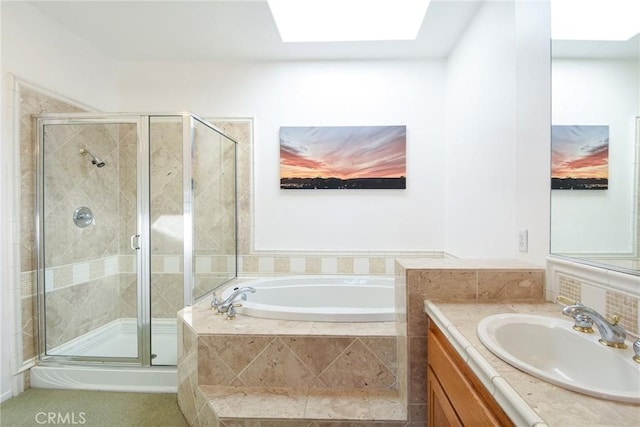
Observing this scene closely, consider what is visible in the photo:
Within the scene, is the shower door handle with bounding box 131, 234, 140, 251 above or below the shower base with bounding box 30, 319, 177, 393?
above

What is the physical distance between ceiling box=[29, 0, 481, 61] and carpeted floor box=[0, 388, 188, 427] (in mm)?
2595

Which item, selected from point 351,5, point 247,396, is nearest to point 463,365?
point 247,396

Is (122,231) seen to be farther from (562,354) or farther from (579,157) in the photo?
(579,157)

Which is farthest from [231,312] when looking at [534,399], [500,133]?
[500,133]

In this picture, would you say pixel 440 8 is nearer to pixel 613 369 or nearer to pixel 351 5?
pixel 351 5

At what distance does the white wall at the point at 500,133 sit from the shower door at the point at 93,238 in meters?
2.34

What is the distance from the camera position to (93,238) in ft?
7.82

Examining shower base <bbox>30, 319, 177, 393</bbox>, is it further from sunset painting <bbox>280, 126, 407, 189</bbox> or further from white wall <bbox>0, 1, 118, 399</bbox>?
sunset painting <bbox>280, 126, 407, 189</bbox>

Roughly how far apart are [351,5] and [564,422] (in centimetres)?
248

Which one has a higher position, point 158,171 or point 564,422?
point 158,171

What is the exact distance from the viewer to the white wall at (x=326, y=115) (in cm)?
265

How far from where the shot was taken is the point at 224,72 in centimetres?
271

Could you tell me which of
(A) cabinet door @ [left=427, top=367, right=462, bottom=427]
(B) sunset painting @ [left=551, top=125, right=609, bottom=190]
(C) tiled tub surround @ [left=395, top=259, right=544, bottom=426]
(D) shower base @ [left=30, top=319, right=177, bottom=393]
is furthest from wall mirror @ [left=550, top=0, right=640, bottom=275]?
(D) shower base @ [left=30, top=319, right=177, bottom=393]

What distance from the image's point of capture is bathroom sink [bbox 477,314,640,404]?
68 cm
